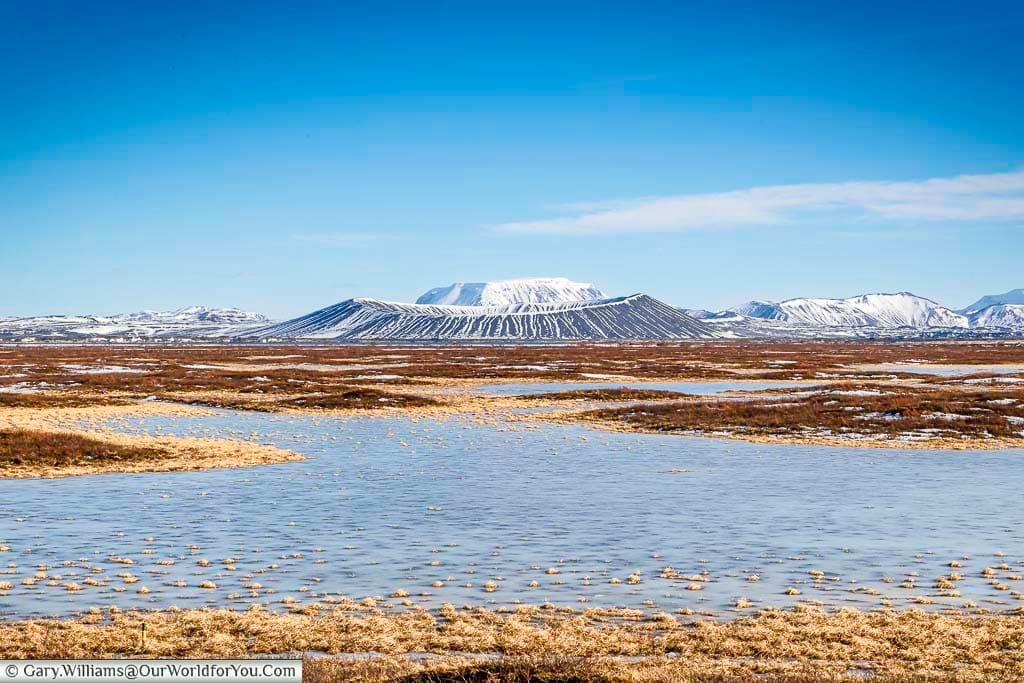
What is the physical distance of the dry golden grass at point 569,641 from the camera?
13.8 metres

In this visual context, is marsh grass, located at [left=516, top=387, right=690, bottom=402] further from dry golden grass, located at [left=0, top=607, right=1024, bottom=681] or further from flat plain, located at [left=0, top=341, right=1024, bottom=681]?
dry golden grass, located at [left=0, top=607, right=1024, bottom=681]

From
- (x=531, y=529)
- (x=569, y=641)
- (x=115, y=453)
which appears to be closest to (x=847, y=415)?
(x=531, y=529)

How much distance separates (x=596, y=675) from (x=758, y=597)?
6.51 meters

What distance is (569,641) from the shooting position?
15344 millimetres

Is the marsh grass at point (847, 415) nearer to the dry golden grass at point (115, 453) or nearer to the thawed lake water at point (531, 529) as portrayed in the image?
the thawed lake water at point (531, 529)

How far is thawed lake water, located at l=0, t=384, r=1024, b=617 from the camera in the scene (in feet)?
61.7

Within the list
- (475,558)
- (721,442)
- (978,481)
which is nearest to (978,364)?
(721,442)

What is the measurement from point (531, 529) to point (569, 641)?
959 centimetres

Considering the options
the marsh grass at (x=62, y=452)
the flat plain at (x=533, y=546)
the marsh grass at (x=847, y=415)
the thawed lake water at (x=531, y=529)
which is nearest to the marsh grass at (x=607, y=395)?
the marsh grass at (x=847, y=415)

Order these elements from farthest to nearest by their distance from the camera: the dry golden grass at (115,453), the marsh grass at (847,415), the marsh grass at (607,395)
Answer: the marsh grass at (607,395) < the marsh grass at (847,415) < the dry golden grass at (115,453)

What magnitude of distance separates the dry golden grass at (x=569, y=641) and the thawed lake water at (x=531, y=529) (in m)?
1.16

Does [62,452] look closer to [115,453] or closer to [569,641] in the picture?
[115,453]

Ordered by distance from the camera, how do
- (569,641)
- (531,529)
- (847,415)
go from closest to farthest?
(569,641), (531,529), (847,415)

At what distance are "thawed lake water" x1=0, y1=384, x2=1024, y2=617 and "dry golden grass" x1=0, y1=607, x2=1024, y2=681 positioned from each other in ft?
3.82
